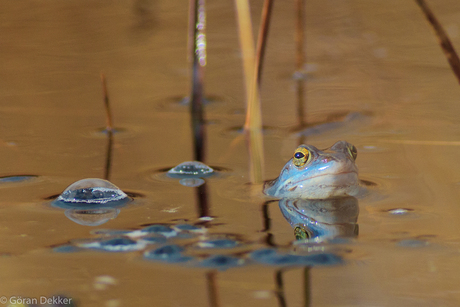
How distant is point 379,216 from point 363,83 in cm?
221

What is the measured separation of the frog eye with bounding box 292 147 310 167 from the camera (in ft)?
8.51

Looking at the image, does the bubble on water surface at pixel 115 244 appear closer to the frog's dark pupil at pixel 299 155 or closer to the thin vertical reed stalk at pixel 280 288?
the thin vertical reed stalk at pixel 280 288

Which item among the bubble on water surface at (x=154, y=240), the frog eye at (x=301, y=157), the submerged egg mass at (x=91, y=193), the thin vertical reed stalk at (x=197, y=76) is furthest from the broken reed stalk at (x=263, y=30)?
the bubble on water surface at (x=154, y=240)

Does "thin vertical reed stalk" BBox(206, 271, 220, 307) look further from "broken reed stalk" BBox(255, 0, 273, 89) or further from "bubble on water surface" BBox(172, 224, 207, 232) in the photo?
"broken reed stalk" BBox(255, 0, 273, 89)

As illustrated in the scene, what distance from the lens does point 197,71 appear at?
11.9 ft

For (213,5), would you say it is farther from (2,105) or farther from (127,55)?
(2,105)

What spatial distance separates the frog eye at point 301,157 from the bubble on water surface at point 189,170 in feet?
1.23

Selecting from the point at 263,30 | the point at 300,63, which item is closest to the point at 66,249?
the point at 263,30

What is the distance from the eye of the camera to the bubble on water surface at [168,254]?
5.76 ft

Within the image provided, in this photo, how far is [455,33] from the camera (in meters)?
4.94

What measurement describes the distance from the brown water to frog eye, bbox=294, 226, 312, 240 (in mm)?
36

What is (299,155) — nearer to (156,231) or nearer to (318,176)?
(318,176)

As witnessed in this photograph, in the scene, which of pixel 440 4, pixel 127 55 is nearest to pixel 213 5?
pixel 127 55

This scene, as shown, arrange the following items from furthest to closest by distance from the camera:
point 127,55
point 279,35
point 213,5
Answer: point 213,5 → point 279,35 → point 127,55
